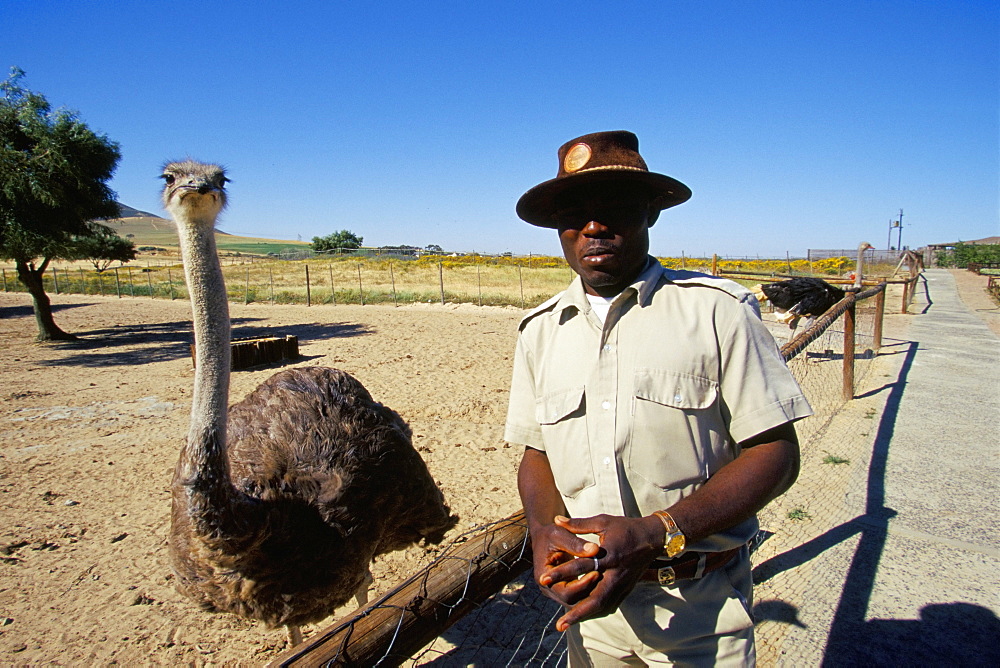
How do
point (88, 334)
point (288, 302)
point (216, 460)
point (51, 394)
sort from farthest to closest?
1. point (288, 302)
2. point (88, 334)
3. point (51, 394)
4. point (216, 460)

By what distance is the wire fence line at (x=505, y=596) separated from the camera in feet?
4.43

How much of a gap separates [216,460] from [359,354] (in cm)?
863

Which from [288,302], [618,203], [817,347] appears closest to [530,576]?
[618,203]

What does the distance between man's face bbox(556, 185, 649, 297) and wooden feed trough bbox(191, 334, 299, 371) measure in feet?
29.5

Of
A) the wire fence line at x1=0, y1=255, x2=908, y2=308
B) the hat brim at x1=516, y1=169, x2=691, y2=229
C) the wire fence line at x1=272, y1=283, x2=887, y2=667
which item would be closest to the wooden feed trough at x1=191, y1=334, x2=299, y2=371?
the wire fence line at x1=272, y1=283, x2=887, y2=667

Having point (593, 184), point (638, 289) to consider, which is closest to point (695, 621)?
point (638, 289)

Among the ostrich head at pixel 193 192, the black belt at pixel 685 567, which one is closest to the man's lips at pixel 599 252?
the black belt at pixel 685 567

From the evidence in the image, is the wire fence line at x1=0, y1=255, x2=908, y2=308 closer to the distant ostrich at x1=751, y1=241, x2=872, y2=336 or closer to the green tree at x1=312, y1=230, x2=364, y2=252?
the distant ostrich at x1=751, y1=241, x2=872, y2=336

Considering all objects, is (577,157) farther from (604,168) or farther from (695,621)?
(695,621)

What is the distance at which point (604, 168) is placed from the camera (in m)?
1.32

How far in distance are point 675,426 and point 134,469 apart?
5.43m

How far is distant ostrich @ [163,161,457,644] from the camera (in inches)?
88.0

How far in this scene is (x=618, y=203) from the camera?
53.6 inches

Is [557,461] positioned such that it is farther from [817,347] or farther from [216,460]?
[817,347]
